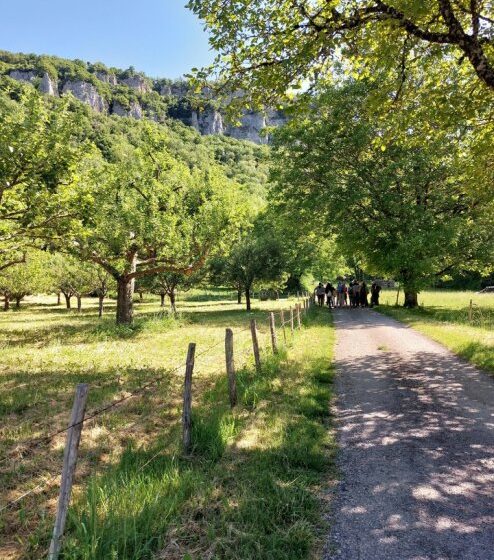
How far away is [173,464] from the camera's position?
5.30m

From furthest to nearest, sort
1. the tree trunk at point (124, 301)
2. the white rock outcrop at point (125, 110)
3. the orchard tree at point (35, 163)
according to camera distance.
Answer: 1. the white rock outcrop at point (125, 110)
2. the tree trunk at point (124, 301)
3. the orchard tree at point (35, 163)

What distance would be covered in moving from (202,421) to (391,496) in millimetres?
3221

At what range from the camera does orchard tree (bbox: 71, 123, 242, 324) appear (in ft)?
61.7

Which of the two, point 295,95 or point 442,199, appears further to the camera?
point 442,199

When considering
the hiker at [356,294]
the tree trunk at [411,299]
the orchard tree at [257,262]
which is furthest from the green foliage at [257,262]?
the tree trunk at [411,299]

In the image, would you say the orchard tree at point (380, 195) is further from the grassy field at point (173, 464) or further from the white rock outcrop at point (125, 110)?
the white rock outcrop at point (125, 110)

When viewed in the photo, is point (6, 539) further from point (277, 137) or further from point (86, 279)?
point (86, 279)

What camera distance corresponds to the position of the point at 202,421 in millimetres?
6770

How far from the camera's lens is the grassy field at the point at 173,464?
12.7ft

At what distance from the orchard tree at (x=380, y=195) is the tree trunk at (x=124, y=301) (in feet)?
38.6

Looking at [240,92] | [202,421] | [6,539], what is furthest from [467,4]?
[6,539]

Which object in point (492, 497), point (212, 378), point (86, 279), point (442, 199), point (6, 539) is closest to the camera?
point (6, 539)

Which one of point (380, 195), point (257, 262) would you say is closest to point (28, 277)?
point (257, 262)

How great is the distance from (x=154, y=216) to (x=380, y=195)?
44.8ft
